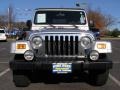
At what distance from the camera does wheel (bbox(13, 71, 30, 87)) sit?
34.6 ft

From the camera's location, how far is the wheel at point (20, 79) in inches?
415

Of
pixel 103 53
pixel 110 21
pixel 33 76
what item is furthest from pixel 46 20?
pixel 110 21

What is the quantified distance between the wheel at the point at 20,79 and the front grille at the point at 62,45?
962mm

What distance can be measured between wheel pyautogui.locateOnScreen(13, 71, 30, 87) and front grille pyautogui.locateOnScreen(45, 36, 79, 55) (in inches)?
37.9

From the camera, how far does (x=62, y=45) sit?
33.5 ft

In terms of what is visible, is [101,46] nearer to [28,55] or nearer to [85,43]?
[85,43]

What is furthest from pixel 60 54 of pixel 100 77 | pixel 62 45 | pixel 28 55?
pixel 100 77

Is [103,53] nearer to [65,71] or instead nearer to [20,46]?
[65,71]

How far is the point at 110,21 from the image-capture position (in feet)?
Answer: 371

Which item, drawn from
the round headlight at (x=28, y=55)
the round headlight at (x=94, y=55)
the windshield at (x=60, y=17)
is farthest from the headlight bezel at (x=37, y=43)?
the windshield at (x=60, y=17)

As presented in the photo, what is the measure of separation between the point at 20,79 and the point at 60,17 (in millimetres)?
2637

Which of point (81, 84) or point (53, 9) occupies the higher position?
point (53, 9)

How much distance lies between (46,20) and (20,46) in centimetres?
215

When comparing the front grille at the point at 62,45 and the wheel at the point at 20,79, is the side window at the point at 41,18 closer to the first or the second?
the front grille at the point at 62,45
